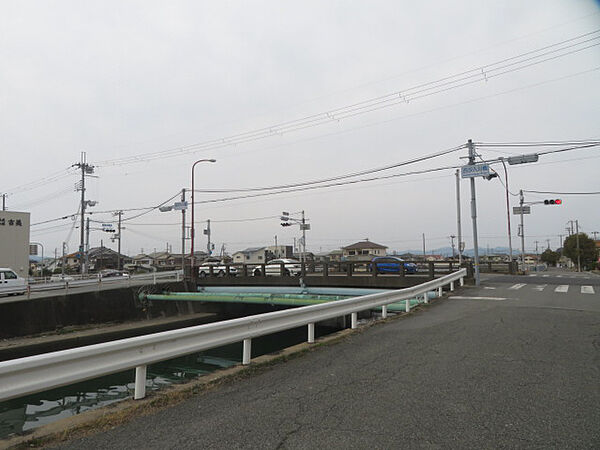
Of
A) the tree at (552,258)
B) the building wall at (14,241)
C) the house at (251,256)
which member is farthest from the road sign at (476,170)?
the tree at (552,258)

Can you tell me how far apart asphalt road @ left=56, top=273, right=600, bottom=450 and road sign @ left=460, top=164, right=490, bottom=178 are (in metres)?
11.6

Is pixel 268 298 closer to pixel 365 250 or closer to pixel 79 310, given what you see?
pixel 79 310

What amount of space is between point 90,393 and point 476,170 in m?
17.5

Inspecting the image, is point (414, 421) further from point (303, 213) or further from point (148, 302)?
point (303, 213)

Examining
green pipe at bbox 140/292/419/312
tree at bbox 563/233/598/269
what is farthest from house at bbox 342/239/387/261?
green pipe at bbox 140/292/419/312

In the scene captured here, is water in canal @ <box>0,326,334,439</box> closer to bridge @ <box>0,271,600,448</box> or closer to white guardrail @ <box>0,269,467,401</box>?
white guardrail @ <box>0,269,467,401</box>

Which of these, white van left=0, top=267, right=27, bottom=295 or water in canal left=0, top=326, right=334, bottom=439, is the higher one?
white van left=0, top=267, right=27, bottom=295

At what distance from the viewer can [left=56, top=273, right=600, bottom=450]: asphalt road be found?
10.6 ft

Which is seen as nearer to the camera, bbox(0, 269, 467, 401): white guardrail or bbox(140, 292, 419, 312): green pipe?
bbox(0, 269, 467, 401): white guardrail

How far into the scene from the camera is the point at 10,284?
20.7m

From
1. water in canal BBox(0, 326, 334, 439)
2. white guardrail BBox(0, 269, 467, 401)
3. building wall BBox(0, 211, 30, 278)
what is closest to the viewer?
white guardrail BBox(0, 269, 467, 401)

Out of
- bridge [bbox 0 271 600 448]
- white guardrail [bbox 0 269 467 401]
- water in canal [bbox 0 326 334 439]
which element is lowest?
water in canal [bbox 0 326 334 439]

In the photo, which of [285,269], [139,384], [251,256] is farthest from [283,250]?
[139,384]

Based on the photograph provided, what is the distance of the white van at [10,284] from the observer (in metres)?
19.7
